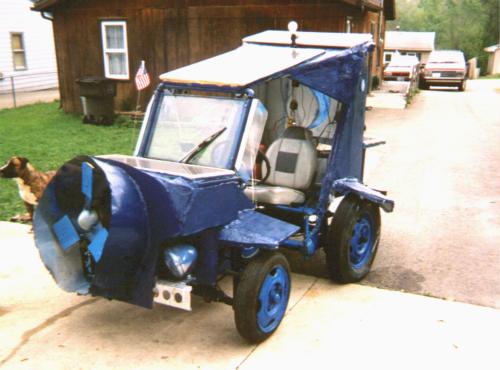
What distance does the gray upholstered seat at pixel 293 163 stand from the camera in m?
5.81

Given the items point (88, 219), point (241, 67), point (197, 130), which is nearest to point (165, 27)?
point (241, 67)

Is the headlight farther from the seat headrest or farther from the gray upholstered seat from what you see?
the seat headrest

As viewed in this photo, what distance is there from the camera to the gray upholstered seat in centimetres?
581

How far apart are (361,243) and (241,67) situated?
2.27 metres

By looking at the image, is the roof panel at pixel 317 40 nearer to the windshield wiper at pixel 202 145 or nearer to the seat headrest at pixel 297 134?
the seat headrest at pixel 297 134

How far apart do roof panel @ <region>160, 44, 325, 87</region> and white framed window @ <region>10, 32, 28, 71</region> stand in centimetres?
2165

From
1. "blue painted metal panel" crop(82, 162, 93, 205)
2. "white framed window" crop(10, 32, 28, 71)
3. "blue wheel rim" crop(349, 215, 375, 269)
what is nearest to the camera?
"blue painted metal panel" crop(82, 162, 93, 205)

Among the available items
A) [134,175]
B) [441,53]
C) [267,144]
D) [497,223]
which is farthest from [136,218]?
[441,53]

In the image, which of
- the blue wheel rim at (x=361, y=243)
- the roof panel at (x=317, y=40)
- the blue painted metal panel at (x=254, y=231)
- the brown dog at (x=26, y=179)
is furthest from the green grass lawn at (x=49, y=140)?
the blue wheel rim at (x=361, y=243)

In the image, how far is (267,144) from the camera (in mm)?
6980

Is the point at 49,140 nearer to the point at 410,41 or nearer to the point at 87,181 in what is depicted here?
the point at 87,181

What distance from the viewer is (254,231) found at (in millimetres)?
4375

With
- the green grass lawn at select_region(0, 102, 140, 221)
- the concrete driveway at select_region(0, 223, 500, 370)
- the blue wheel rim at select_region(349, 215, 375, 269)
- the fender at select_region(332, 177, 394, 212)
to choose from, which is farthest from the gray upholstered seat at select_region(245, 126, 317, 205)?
the green grass lawn at select_region(0, 102, 140, 221)

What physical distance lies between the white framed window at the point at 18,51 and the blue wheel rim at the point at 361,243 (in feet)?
73.5
